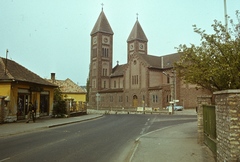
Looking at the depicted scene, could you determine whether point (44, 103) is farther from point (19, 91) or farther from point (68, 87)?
point (68, 87)

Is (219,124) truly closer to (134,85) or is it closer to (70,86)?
(70,86)

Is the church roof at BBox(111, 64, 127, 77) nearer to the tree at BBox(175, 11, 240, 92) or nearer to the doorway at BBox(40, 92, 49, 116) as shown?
the doorway at BBox(40, 92, 49, 116)

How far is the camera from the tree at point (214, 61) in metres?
11.2

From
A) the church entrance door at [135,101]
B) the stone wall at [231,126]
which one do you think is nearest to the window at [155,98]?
the church entrance door at [135,101]

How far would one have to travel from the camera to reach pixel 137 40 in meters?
88.2

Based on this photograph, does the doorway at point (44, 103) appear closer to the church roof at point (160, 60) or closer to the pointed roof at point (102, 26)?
the church roof at point (160, 60)

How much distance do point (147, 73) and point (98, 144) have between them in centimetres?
5203

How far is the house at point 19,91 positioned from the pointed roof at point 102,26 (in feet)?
179

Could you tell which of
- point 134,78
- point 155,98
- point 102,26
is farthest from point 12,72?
point 102,26

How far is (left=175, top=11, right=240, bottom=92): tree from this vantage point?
36.7ft

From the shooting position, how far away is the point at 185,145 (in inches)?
441

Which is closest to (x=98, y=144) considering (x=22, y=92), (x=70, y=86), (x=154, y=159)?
(x=154, y=159)

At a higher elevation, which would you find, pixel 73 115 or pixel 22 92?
pixel 22 92

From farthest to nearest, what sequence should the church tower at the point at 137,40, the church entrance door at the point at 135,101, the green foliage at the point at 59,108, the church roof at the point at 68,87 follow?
the church tower at the point at 137,40, the church entrance door at the point at 135,101, the church roof at the point at 68,87, the green foliage at the point at 59,108
